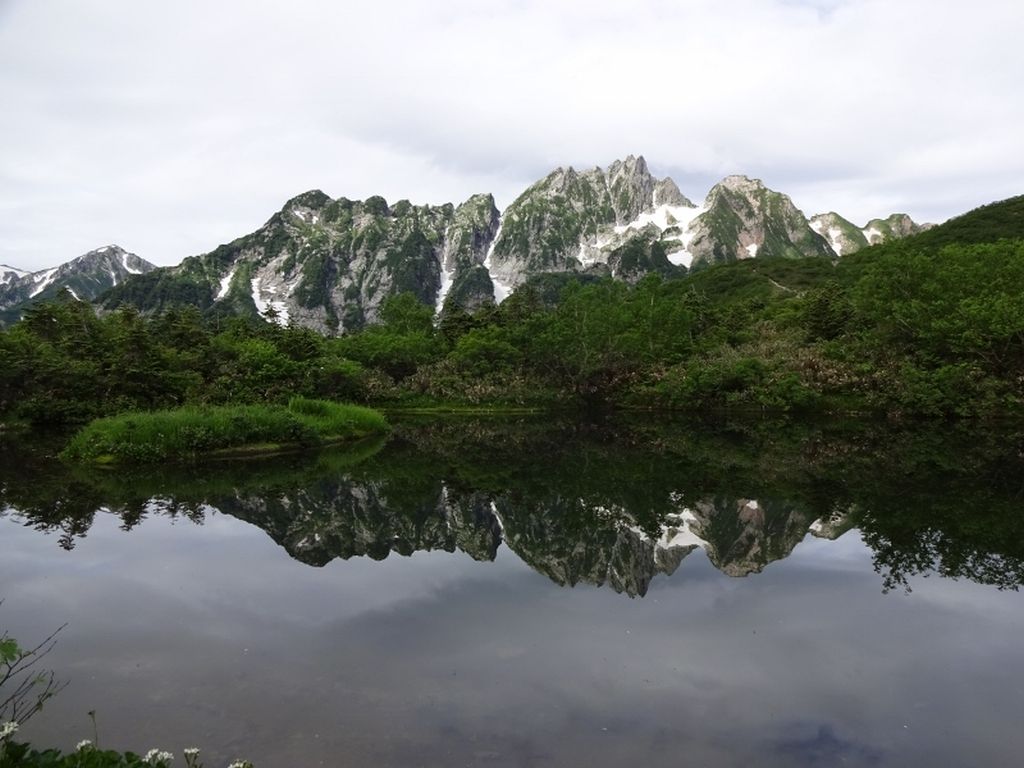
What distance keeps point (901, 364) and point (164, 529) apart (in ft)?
156

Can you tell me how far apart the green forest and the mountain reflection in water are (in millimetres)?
11960

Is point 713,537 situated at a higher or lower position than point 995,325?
lower

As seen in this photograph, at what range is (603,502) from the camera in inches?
770

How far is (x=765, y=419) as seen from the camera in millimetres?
46000

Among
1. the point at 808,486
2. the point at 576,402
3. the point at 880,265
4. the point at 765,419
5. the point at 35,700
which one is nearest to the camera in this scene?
the point at 35,700

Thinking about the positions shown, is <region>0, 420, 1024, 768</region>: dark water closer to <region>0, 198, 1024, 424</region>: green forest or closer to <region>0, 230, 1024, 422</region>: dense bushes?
<region>0, 198, 1024, 424</region>: green forest

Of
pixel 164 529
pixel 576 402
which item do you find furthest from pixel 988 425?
pixel 164 529

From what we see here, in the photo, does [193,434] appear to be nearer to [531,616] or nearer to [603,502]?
[603,502]

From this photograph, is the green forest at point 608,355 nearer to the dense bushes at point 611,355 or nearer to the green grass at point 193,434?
the dense bushes at point 611,355

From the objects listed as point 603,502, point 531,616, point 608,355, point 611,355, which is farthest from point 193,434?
point 611,355

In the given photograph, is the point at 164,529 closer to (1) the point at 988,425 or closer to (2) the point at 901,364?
(1) the point at 988,425

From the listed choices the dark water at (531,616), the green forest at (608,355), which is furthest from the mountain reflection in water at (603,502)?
the green forest at (608,355)

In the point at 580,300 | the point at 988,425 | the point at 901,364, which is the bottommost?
the point at 988,425

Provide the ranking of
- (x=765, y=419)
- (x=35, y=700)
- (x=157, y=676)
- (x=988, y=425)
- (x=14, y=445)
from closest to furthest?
(x=35, y=700), (x=157, y=676), (x=14, y=445), (x=988, y=425), (x=765, y=419)
